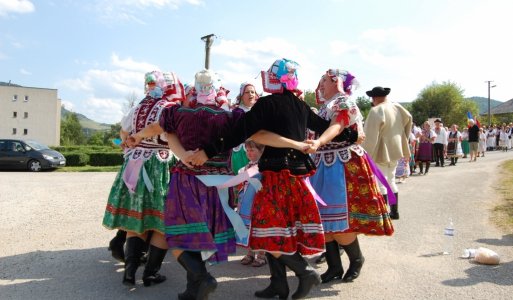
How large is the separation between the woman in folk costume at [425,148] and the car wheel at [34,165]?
1515 cm

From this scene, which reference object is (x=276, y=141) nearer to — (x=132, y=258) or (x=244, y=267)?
(x=132, y=258)

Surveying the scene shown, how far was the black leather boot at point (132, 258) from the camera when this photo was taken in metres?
4.21

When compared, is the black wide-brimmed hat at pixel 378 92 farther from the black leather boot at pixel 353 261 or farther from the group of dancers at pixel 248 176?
the black leather boot at pixel 353 261

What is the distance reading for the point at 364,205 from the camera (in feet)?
14.2

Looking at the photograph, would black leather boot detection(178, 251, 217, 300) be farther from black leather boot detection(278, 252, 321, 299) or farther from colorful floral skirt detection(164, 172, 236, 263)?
black leather boot detection(278, 252, 321, 299)

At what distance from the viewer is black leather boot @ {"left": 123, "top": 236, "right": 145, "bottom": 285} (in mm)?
4211

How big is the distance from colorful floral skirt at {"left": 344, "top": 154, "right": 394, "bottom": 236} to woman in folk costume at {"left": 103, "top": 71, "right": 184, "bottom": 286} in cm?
172

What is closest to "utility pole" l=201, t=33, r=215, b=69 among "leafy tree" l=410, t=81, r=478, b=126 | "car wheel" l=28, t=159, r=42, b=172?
"car wheel" l=28, t=159, r=42, b=172

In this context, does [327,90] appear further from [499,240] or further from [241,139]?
[499,240]

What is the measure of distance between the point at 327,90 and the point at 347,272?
174 centimetres

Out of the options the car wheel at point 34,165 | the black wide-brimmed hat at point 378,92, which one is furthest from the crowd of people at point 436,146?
the car wheel at point 34,165

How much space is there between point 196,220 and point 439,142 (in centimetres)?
1472

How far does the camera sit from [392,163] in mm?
6879

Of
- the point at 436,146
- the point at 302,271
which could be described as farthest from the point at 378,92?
the point at 436,146
